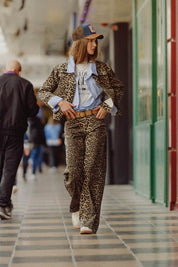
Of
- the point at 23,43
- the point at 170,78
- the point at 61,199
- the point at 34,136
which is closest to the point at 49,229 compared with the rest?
the point at 170,78

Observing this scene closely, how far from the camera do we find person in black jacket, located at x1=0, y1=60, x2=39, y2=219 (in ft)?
22.0

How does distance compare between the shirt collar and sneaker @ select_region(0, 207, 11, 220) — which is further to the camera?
sneaker @ select_region(0, 207, 11, 220)

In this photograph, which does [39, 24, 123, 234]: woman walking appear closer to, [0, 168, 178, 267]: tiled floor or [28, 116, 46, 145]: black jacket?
[0, 168, 178, 267]: tiled floor

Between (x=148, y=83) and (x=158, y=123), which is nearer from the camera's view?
(x=158, y=123)

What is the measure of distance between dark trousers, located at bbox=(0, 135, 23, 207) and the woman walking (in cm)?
141

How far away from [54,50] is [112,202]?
1430 centimetres

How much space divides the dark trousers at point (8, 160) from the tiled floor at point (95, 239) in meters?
0.32

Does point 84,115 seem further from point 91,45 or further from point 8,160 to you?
point 8,160

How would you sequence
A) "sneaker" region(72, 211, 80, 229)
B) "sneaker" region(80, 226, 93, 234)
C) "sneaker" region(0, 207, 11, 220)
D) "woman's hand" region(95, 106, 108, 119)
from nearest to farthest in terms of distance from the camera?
"sneaker" region(80, 226, 93, 234)
"woman's hand" region(95, 106, 108, 119)
"sneaker" region(72, 211, 80, 229)
"sneaker" region(0, 207, 11, 220)

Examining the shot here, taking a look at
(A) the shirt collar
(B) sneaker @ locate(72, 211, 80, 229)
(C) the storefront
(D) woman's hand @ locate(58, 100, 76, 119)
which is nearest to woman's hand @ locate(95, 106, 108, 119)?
(D) woman's hand @ locate(58, 100, 76, 119)

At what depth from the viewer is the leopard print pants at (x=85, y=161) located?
17.5 ft

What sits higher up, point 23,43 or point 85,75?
point 23,43

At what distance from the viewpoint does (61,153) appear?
25.3 meters

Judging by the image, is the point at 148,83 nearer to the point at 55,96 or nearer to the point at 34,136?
the point at 55,96
